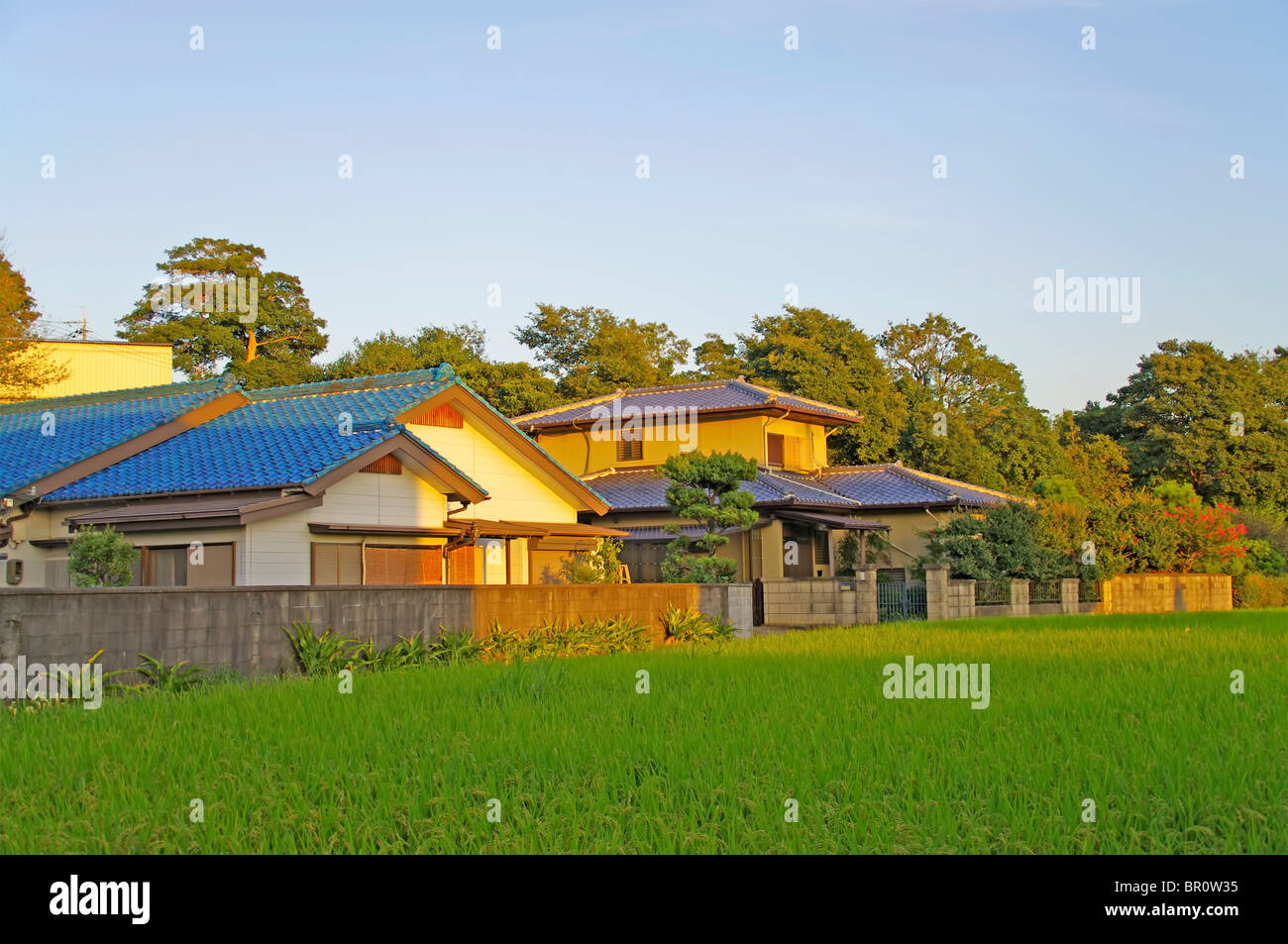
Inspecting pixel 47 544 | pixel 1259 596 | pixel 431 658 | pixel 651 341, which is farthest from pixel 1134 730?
pixel 651 341

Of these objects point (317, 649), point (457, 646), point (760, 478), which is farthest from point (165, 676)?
point (760, 478)

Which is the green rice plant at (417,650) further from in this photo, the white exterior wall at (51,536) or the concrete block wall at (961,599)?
the concrete block wall at (961,599)

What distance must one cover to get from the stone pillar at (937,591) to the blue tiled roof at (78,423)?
1565 cm

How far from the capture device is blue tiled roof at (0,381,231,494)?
66.6ft

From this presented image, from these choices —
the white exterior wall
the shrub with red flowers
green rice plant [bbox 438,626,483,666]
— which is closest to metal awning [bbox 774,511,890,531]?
the shrub with red flowers

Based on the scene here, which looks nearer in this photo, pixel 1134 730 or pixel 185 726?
pixel 1134 730

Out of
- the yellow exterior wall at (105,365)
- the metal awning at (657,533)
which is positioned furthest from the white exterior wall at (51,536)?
the metal awning at (657,533)

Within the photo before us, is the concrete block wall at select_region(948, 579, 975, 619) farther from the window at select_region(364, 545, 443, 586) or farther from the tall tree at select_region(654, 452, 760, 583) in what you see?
the window at select_region(364, 545, 443, 586)

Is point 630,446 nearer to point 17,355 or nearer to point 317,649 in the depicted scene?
point 17,355

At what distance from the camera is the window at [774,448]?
3481 centimetres

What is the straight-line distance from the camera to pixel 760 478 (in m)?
32.5

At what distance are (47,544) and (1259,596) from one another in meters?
31.9

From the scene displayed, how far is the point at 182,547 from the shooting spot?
1850 centimetres
